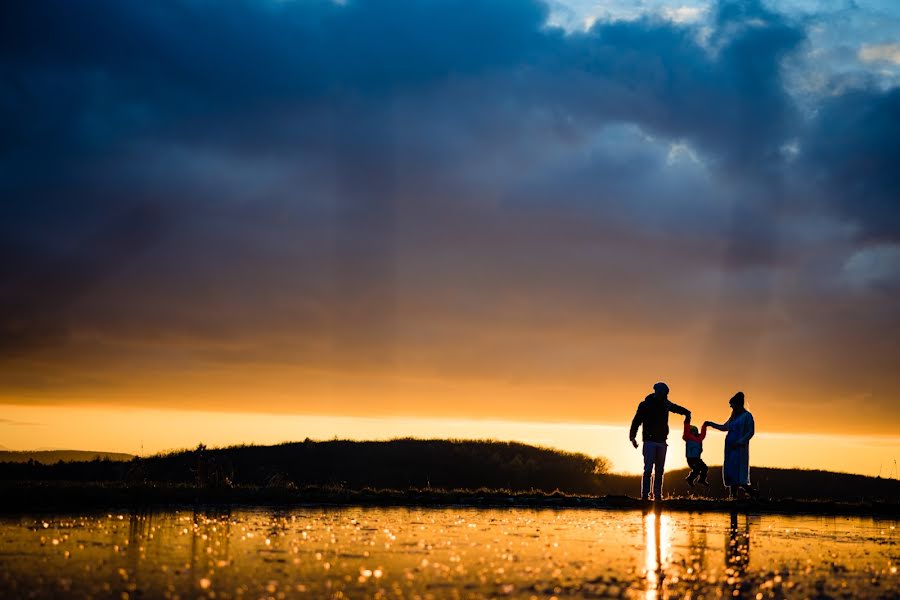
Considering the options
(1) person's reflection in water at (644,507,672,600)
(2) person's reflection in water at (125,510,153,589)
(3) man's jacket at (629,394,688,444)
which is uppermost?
(3) man's jacket at (629,394,688,444)

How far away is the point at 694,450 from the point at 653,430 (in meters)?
3.19

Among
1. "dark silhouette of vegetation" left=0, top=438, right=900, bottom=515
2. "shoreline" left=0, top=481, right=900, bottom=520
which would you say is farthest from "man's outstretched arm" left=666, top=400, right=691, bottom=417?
"dark silhouette of vegetation" left=0, top=438, right=900, bottom=515

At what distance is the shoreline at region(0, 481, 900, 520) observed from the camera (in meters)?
20.3

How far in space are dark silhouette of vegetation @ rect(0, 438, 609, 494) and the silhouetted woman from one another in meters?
12.3

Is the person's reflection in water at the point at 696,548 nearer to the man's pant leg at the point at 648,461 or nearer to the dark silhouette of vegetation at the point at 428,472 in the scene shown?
the man's pant leg at the point at 648,461

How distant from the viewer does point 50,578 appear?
978 centimetres

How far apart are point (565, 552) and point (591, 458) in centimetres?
3456

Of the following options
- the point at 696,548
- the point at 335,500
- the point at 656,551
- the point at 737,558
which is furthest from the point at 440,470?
the point at 737,558

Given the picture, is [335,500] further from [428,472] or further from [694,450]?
[428,472]

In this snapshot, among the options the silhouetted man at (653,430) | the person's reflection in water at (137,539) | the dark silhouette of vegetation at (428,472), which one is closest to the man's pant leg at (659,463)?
the silhouetted man at (653,430)

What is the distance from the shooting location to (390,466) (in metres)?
43.1

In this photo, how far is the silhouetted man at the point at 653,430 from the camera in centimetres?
2495

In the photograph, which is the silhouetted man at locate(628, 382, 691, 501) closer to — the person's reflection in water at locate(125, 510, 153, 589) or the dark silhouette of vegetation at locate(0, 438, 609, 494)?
the person's reflection in water at locate(125, 510, 153, 589)

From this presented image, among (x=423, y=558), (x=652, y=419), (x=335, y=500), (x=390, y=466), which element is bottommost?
(x=335, y=500)
